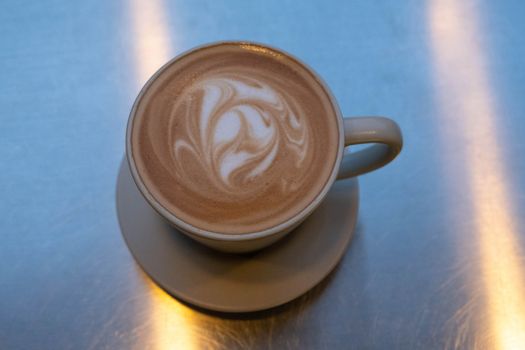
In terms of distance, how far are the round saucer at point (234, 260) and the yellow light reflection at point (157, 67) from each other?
0.38 feet

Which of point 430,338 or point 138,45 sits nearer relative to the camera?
point 430,338

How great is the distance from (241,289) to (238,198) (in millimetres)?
168

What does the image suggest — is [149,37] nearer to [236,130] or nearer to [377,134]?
[236,130]

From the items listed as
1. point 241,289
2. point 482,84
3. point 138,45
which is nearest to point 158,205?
point 241,289

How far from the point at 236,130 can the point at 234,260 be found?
0.20m

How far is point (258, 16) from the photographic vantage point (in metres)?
1.10

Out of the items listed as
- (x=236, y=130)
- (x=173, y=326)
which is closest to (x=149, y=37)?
(x=236, y=130)

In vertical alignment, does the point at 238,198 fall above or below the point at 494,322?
below

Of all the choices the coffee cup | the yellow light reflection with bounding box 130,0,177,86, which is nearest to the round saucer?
the coffee cup

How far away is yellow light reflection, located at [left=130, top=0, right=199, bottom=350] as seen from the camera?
892mm

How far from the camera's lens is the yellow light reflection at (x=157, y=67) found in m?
0.89

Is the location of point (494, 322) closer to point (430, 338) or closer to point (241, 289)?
point (430, 338)

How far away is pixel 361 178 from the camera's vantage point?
979mm

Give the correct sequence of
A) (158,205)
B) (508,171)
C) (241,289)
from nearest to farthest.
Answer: (158,205) < (241,289) < (508,171)
